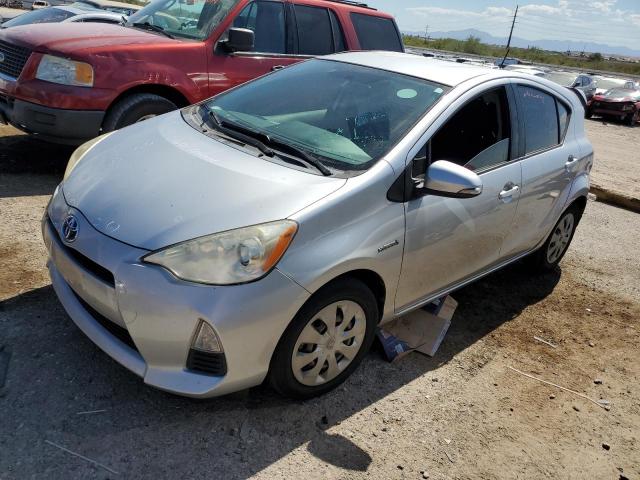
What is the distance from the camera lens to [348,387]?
3.04m

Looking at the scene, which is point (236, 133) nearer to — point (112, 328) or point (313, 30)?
point (112, 328)

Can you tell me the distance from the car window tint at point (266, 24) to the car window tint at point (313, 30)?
21cm

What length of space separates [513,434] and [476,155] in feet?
5.31

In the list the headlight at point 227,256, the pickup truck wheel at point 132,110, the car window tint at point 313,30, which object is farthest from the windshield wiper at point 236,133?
the car window tint at point 313,30

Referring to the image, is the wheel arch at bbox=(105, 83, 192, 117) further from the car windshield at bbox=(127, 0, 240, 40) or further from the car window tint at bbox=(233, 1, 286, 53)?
the car window tint at bbox=(233, 1, 286, 53)

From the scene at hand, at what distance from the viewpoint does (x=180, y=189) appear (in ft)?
8.61

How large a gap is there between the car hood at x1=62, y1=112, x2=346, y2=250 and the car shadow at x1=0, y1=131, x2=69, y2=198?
7.22 feet

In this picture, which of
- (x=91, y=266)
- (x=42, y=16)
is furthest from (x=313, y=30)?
(x=42, y=16)

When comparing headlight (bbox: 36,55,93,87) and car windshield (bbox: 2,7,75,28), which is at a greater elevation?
headlight (bbox: 36,55,93,87)

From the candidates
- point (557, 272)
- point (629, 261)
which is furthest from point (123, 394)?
point (629, 261)

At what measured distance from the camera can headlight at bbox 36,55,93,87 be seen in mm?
4879

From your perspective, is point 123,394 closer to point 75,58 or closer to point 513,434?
point 513,434

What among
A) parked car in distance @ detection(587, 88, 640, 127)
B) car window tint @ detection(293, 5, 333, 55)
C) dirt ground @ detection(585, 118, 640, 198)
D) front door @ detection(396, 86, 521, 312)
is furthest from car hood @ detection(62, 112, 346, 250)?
parked car in distance @ detection(587, 88, 640, 127)

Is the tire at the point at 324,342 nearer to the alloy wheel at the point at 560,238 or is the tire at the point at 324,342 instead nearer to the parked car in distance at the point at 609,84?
the alloy wheel at the point at 560,238
